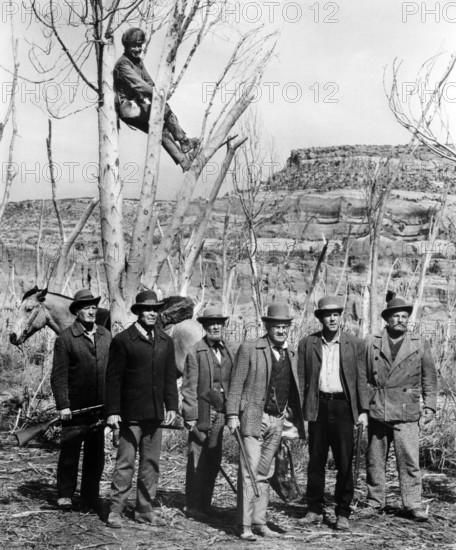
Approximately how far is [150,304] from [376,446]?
253 centimetres

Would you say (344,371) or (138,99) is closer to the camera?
(344,371)

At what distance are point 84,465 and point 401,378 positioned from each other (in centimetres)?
294

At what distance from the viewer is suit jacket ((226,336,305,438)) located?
21.5 feet

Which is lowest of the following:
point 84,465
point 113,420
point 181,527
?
point 181,527

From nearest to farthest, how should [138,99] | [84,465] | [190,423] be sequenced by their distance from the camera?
[84,465]
[190,423]
[138,99]

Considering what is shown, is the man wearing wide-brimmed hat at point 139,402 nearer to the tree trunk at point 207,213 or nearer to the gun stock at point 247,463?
the gun stock at point 247,463

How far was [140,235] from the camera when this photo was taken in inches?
335

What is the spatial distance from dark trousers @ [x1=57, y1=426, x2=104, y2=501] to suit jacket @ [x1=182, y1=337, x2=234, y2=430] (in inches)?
31.7

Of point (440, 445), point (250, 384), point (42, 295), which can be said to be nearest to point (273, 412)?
point (250, 384)

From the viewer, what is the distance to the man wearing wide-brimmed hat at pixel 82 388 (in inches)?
274

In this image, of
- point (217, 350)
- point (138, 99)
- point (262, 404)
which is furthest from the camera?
point (138, 99)

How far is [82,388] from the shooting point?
23.1 feet

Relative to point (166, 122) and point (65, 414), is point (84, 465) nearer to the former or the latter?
point (65, 414)

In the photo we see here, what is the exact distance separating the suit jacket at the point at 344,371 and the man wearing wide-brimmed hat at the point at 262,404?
13 cm
